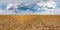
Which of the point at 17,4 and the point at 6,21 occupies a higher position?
the point at 17,4

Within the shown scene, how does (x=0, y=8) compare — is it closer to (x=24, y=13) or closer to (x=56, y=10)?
(x=24, y=13)

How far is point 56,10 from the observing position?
0.91 m

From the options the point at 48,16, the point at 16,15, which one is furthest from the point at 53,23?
the point at 16,15

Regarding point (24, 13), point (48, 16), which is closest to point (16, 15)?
point (24, 13)

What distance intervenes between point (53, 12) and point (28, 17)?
0.66 feet

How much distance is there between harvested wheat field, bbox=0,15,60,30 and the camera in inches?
34.1

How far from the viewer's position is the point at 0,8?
0.93 metres

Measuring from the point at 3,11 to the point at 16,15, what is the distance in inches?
4.4

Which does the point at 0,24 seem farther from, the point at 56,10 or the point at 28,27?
the point at 56,10

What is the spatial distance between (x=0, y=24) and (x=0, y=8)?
0.14 m

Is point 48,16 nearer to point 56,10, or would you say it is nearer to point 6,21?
point 56,10

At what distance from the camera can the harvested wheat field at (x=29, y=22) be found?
87cm

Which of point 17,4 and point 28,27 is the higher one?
point 17,4

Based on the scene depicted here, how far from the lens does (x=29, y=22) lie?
88 cm
